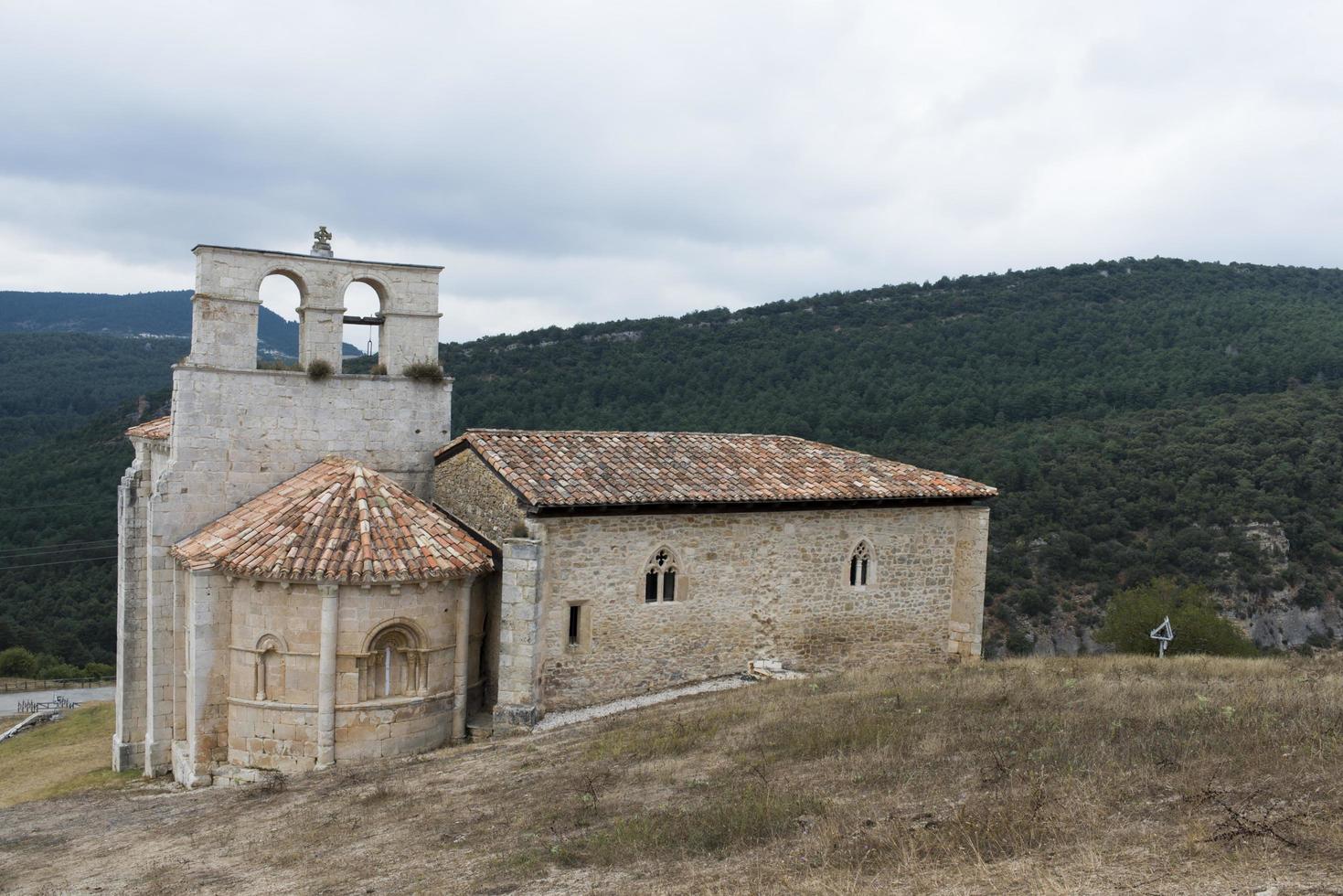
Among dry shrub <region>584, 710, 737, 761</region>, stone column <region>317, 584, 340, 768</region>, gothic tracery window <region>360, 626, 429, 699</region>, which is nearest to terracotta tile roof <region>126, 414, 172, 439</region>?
stone column <region>317, 584, 340, 768</region>

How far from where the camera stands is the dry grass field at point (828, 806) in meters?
6.77

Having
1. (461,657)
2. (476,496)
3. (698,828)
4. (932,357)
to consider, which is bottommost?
(461,657)

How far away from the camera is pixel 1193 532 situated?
32750mm

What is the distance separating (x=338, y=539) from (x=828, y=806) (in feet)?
27.3

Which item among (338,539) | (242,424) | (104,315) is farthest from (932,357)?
(104,315)

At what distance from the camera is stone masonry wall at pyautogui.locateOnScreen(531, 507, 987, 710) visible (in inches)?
607

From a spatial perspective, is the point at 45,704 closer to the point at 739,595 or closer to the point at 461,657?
the point at 461,657

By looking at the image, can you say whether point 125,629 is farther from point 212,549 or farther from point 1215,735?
point 1215,735

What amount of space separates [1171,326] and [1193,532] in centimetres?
2150

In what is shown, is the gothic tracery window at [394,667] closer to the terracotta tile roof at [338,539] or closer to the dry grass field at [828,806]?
the terracotta tile roof at [338,539]

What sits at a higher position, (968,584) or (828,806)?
(968,584)

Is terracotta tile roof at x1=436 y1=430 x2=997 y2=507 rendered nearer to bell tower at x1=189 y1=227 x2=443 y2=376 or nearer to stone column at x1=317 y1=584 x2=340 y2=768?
bell tower at x1=189 y1=227 x2=443 y2=376

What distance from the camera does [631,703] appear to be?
51.0ft

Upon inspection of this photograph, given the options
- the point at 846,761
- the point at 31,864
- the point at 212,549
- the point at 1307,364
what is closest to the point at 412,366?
the point at 212,549
